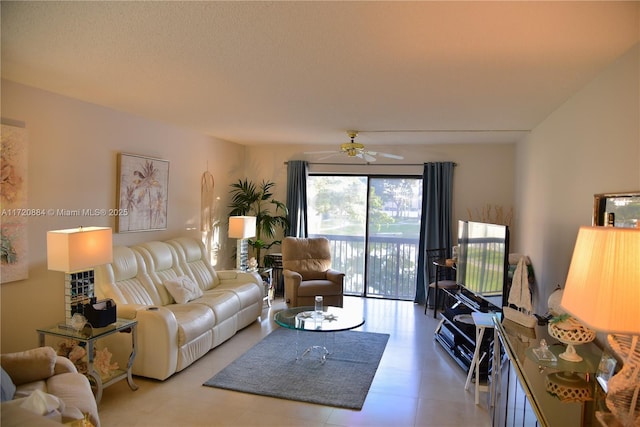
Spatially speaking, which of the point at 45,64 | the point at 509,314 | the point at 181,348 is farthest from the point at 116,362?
the point at 509,314

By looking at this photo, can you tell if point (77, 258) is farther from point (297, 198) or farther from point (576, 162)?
point (297, 198)

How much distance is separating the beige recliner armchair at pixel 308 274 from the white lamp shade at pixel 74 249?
9.07 feet

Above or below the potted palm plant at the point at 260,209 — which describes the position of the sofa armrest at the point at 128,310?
below

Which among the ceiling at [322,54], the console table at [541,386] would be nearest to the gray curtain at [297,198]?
the ceiling at [322,54]

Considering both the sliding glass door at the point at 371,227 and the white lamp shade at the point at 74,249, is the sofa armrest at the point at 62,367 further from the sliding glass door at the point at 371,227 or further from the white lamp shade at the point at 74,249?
the sliding glass door at the point at 371,227

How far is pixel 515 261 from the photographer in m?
4.70

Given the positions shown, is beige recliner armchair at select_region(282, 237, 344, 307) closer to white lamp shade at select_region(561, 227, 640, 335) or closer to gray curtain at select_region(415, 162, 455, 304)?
gray curtain at select_region(415, 162, 455, 304)

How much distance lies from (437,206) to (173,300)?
12.8ft

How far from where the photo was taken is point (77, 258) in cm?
316

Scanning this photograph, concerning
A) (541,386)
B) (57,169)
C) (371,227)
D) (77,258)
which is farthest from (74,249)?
(371,227)

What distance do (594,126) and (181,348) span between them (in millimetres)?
3655

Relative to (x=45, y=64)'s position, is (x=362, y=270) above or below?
below

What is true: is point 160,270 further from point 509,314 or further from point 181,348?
point 509,314

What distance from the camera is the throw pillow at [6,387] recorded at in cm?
212
